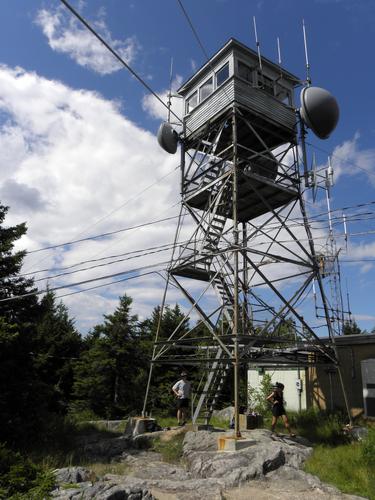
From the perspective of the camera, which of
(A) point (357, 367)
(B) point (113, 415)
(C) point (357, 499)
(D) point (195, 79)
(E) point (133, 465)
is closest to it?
(C) point (357, 499)

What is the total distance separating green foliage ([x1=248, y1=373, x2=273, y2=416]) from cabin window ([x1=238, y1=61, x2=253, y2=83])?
1338 cm

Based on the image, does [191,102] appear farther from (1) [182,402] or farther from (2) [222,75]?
(1) [182,402]

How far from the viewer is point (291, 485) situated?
8680 millimetres

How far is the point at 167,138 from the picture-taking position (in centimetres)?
1755

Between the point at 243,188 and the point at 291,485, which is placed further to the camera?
the point at 243,188

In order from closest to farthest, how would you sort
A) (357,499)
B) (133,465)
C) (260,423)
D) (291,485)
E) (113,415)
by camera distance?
(357,499) < (291,485) < (133,465) < (260,423) < (113,415)

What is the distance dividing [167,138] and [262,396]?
1278cm

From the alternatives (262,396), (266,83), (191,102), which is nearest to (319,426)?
(262,396)

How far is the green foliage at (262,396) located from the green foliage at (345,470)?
7.37 m

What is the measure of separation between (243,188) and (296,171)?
2.17 metres

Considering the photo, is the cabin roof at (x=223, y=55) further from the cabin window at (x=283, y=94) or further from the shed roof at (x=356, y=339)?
the shed roof at (x=356, y=339)

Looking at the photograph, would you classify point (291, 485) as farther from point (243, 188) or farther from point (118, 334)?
point (118, 334)

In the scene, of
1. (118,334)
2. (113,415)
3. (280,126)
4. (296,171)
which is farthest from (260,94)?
(113,415)

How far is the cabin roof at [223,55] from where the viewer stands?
52.0ft
